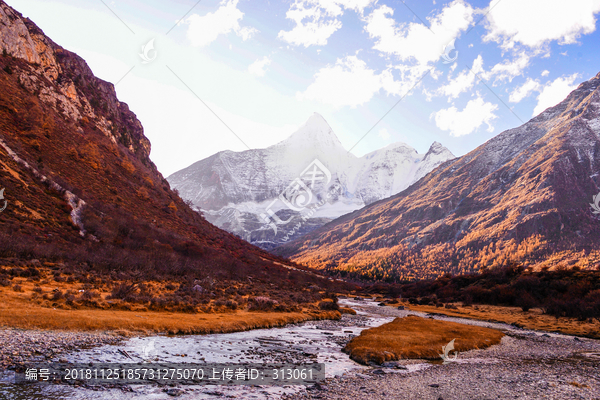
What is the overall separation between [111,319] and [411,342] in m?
18.3

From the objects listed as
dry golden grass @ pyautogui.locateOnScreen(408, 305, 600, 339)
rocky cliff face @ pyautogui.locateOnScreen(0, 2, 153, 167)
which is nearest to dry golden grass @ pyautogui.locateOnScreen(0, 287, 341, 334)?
dry golden grass @ pyautogui.locateOnScreen(408, 305, 600, 339)

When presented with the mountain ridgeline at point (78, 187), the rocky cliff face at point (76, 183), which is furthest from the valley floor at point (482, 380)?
the rocky cliff face at point (76, 183)

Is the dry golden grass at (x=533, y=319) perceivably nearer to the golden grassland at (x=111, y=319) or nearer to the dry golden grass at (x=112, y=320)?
the golden grassland at (x=111, y=319)

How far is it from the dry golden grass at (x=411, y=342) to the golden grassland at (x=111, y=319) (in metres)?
9.02

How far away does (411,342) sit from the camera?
21562 mm

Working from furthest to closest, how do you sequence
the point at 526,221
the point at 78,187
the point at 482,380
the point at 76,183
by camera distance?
the point at 526,221, the point at 76,183, the point at 78,187, the point at 482,380

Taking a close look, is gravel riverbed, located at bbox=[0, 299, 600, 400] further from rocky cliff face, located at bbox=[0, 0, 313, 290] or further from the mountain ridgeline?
rocky cliff face, located at bbox=[0, 0, 313, 290]

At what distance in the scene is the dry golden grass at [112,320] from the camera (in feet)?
50.5

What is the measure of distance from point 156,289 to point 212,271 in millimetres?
20798

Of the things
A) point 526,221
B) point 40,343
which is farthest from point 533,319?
point 526,221

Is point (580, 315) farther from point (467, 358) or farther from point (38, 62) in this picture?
point (38, 62)

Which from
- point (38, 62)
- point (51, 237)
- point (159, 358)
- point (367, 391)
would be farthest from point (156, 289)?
point (38, 62)

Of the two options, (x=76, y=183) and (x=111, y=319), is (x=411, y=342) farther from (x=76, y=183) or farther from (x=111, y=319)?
(x=76, y=183)

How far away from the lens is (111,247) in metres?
40.5
